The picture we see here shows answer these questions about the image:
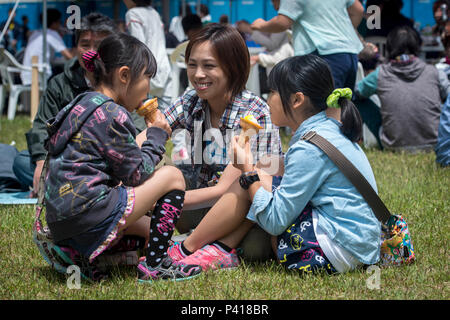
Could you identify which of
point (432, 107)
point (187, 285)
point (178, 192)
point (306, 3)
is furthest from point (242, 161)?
point (432, 107)

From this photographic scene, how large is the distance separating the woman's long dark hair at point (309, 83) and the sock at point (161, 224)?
619mm

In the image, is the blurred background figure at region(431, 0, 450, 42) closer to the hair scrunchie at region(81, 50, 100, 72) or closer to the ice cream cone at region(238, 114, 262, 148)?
the ice cream cone at region(238, 114, 262, 148)

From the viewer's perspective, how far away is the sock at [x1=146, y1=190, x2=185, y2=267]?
7.73 ft

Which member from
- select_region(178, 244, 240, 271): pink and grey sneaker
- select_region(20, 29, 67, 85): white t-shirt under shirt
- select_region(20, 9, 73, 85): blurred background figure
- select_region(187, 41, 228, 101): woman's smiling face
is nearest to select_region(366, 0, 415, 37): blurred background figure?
select_region(20, 9, 73, 85): blurred background figure

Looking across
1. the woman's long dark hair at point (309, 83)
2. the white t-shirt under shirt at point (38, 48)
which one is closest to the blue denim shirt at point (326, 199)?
the woman's long dark hair at point (309, 83)

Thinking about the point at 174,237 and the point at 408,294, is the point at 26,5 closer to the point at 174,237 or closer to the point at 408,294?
the point at 174,237

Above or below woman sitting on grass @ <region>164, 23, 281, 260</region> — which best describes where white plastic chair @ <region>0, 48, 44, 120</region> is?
below

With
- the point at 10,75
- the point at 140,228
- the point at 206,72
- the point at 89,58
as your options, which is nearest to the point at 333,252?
the point at 140,228

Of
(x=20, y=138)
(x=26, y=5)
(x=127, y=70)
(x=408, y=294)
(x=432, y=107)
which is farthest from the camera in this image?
(x=26, y=5)

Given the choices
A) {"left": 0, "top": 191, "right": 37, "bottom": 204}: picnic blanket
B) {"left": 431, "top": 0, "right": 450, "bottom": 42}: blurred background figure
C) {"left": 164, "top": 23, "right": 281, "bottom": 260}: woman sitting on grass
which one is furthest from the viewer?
{"left": 431, "top": 0, "right": 450, "bottom": 42}: blurred background figure

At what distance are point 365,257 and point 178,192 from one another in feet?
2.62

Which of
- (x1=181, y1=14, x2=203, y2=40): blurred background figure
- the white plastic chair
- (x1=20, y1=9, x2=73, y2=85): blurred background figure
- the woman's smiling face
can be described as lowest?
the white plastic chair

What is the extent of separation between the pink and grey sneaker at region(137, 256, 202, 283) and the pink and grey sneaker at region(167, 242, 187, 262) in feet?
0.51

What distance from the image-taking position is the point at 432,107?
5625 millimetres
